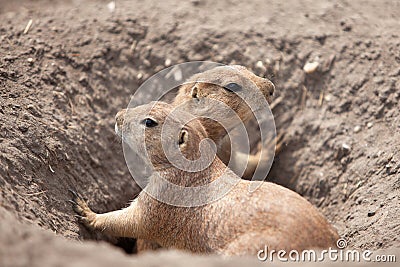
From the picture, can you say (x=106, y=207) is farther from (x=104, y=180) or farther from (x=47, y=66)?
(x=47, y=66)

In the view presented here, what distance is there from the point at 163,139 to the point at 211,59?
2022 mm

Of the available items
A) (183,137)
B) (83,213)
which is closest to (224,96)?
(183,137)

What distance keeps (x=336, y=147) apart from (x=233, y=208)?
6.54 feet

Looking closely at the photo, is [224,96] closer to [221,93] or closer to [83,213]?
[221,93]

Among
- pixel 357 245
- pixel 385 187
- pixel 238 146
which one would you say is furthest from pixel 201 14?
pixel 357 245

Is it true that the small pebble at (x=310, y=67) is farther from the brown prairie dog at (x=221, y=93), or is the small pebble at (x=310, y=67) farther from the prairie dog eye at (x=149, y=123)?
the prairie dog eye at (x=149, y=123)

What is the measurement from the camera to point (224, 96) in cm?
540

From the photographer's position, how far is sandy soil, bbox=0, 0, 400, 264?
188 inches

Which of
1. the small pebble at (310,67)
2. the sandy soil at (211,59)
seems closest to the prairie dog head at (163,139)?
the sandy soil at (211,59)

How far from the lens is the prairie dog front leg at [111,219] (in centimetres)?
461

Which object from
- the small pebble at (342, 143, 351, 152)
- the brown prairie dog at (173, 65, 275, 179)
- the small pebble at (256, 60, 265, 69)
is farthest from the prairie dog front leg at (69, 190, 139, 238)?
the small pebble at (256, 60, 265, 69)

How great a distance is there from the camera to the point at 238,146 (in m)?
5.87

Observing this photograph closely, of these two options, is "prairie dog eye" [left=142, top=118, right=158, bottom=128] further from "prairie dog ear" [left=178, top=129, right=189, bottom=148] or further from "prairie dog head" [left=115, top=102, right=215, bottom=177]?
"prairie dog ear" [left=178, top=129, right=189, bottom=148]

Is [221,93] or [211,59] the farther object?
[211,59]
